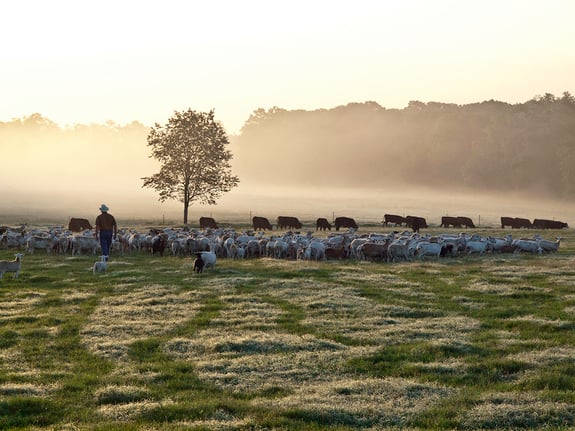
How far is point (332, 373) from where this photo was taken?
560 inches

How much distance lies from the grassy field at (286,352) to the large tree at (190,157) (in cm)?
4512

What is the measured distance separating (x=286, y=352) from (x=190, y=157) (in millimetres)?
59476

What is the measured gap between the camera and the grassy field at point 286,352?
11.6 m

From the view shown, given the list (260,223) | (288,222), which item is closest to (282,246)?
(260,223)

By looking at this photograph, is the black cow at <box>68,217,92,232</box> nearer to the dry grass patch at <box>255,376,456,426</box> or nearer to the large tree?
the large tree

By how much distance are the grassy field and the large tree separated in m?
45.1

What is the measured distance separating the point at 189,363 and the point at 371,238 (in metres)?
27.0

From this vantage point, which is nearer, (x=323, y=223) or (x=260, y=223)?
(x=260, y=223)

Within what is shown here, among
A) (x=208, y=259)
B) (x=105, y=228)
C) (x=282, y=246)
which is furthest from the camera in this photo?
(x=282, y=246)

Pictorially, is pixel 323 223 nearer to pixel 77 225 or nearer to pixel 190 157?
pixel 190 157

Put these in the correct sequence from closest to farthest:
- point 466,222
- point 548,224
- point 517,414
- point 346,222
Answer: point 517,414, point 346,222, point 466,222, point 548,224

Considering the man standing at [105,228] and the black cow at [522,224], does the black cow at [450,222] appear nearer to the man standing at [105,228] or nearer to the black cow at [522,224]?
the black cow at [522,224]

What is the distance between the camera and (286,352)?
1591 cm

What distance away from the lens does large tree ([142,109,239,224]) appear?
73062 mm
